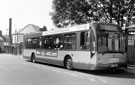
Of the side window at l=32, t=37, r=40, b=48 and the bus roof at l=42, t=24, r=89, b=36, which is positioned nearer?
the bus roof at l=42, t=24, r=89, b=36

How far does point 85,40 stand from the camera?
10977 mm

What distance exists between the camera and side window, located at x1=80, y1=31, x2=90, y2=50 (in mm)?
10648

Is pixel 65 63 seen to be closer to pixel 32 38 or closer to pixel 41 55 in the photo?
pixel 41 55

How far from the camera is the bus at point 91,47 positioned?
1027 centimetres

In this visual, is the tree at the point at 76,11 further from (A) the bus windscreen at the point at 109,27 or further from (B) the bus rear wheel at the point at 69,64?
(A) the bus windscreen at the point at 109,27

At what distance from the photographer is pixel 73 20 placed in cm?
2239

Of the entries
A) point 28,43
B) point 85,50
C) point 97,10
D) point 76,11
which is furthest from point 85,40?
point 97,10

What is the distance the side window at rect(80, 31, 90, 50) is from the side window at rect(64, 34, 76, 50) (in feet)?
2.61

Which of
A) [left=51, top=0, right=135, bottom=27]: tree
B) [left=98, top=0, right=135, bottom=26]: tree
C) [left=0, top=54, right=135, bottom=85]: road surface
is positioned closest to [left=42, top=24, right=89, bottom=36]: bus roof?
[left=0, top=54, right=135, bottom=85]: road surface

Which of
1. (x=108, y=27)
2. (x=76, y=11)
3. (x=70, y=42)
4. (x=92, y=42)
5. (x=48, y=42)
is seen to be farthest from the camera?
(x=76, y=11)

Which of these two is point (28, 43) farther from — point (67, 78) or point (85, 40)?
point (67, 78)

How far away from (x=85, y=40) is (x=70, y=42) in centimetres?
162

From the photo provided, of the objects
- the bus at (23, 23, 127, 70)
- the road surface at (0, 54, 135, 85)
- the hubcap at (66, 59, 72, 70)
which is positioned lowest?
the road surface at (0, 54, 135, 85)

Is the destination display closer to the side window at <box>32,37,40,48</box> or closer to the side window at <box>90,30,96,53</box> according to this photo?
the side window at <box>90,30,96,53</box>
